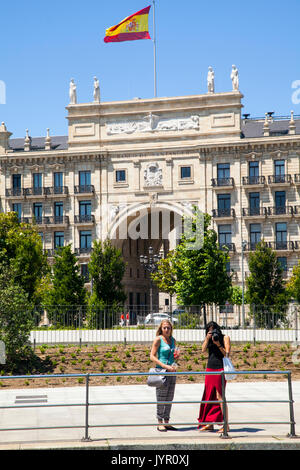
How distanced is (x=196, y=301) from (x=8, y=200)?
77.3ft

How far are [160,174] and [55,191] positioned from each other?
29.8 ft

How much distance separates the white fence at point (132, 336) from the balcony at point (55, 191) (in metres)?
32.9

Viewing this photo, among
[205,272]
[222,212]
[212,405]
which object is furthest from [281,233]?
[212,405]

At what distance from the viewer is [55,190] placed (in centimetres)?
6200

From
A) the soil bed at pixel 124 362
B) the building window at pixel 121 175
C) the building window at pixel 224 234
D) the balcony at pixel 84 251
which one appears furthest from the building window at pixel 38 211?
the soil bed at pixel 124 362

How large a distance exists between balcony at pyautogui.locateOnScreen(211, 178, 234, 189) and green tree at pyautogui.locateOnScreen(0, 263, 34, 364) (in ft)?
121

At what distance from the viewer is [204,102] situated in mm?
59531

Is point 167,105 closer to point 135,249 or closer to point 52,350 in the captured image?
point 135,249

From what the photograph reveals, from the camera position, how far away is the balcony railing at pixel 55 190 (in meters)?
61.7

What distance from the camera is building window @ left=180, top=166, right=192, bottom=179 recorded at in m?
59.9

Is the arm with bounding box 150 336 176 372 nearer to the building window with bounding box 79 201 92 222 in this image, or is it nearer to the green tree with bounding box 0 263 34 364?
the green tree with bounding box 0 263 34 364

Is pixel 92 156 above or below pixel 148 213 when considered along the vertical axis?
above

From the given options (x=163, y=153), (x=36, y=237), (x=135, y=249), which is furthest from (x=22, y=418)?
(x=135, y=249)

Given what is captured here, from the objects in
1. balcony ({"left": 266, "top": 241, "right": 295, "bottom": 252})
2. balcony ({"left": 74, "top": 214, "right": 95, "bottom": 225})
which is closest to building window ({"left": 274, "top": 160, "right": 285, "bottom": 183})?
balcony ({"left": 266, "top": 241, "right": 295, "bottom": 252})
